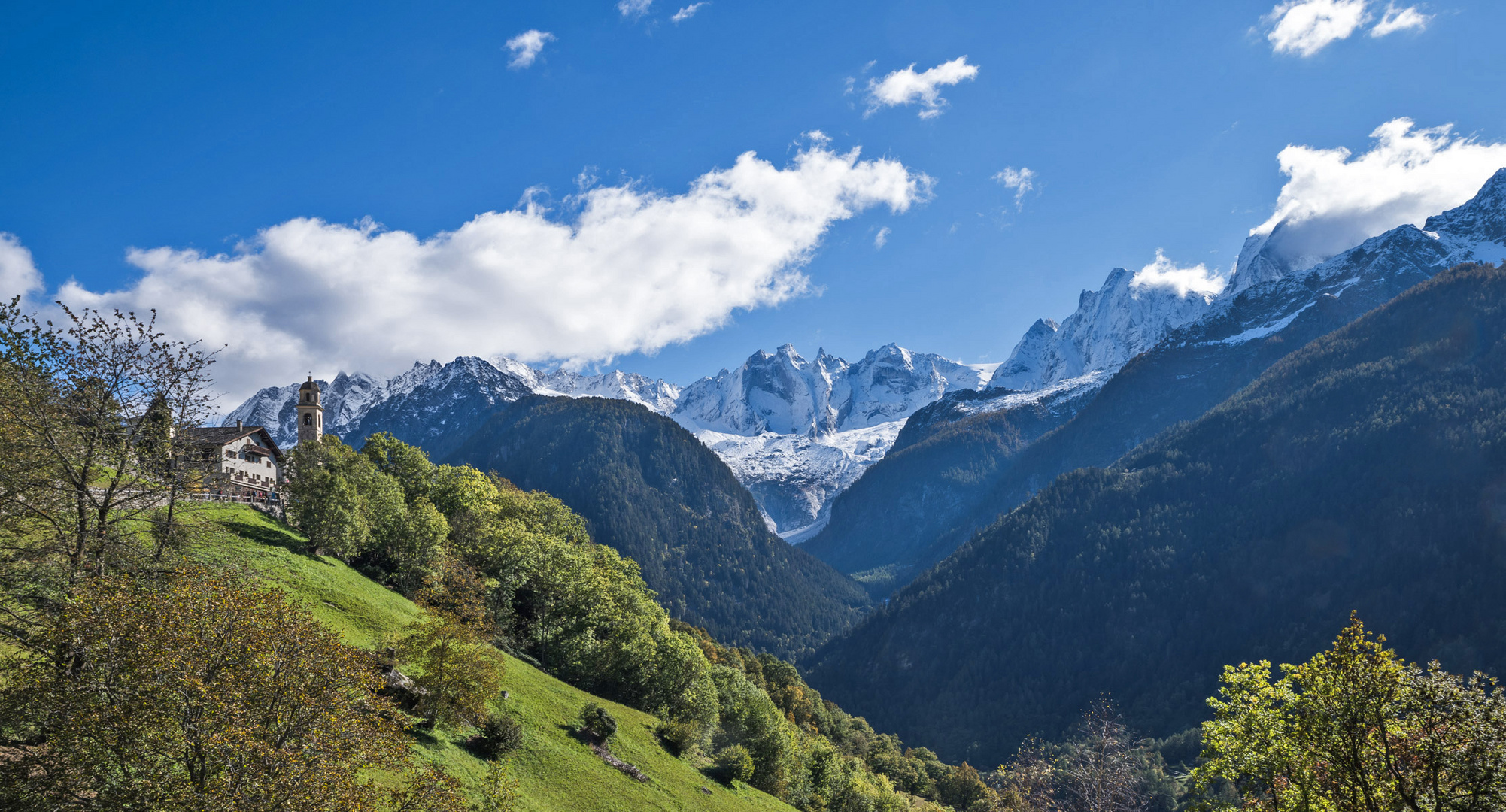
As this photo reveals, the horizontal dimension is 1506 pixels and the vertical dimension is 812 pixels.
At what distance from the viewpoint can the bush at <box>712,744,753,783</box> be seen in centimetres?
5688

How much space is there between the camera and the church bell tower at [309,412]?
96019 millimetres

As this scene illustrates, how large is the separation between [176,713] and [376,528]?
171 ft

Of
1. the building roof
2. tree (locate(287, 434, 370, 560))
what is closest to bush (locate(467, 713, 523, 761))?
tree (locate(287, 434, 370, 560))

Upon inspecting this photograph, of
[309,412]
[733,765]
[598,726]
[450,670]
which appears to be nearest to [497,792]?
[450,670]

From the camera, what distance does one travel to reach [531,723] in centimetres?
4381

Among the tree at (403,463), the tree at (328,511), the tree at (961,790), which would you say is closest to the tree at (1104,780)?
the tree at (328,511)

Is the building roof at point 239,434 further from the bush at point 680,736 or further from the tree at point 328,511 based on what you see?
the bush at point 680,736

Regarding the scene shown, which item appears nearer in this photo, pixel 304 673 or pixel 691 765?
pixel 304 673

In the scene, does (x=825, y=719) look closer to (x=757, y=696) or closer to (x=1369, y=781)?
(x=757, y=696)

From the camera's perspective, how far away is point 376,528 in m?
64.6

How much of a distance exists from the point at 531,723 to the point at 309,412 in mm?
72882

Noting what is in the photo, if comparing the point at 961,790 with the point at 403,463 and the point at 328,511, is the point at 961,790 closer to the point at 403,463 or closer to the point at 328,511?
the point at 403,463

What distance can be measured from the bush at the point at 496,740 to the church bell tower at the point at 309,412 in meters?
71.7

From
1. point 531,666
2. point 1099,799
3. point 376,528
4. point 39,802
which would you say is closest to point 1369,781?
point 1099,799
